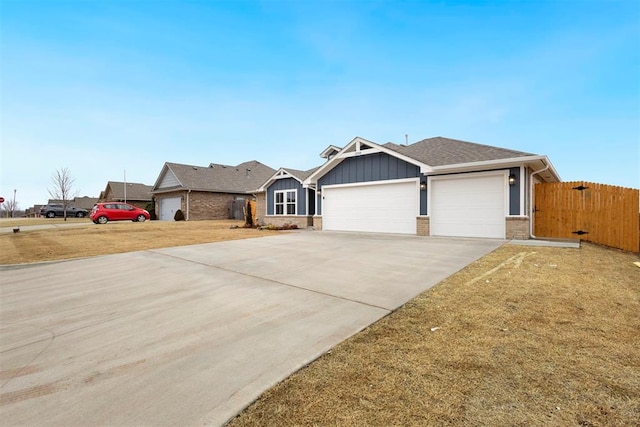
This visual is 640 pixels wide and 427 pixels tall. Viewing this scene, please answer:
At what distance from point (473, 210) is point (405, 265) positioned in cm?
651

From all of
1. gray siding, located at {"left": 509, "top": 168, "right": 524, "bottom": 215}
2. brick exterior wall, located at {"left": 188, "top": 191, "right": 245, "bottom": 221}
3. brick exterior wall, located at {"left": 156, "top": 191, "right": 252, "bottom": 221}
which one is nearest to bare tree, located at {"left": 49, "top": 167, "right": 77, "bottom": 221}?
brick exterior wall, located at {"left": 156, "top": 191, "right": 252, "bottom": 221}

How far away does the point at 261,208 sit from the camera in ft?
70.2

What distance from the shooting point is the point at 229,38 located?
47.5 feet

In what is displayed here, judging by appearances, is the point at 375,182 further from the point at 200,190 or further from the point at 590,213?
the point at 200,190

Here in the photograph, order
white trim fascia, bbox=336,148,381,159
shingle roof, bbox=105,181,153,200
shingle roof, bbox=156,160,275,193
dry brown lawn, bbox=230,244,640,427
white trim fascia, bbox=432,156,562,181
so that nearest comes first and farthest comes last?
dry brown lawn, bbox=230,244,640,427 < white trim fascia, bbox=432,156,562,181 < white trim fascia, bbox=336,148,381,159 < shingle roof, bbox=156,160,275,193 < shingle roof, bbox=105,181,153,200

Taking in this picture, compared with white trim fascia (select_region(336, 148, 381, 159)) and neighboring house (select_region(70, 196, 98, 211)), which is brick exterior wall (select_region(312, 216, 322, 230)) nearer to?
white trim fascia (select_region(336, 148, 381, 159))

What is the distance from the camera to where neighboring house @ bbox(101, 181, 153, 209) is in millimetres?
35875

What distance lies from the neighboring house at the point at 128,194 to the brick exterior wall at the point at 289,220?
23.9 metres

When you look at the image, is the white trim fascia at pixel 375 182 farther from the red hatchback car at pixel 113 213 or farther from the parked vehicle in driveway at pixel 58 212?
the parked vehicle in driveway at pixel 58 212

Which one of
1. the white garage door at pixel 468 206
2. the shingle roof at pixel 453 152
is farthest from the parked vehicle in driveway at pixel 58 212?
the white garage door at pixel 468 206

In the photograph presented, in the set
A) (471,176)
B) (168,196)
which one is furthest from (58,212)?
(471,176)

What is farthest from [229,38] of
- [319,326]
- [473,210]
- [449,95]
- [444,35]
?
[319,326]

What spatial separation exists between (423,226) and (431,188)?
5.36 ft

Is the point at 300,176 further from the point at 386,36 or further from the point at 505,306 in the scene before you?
the point at 505,306
